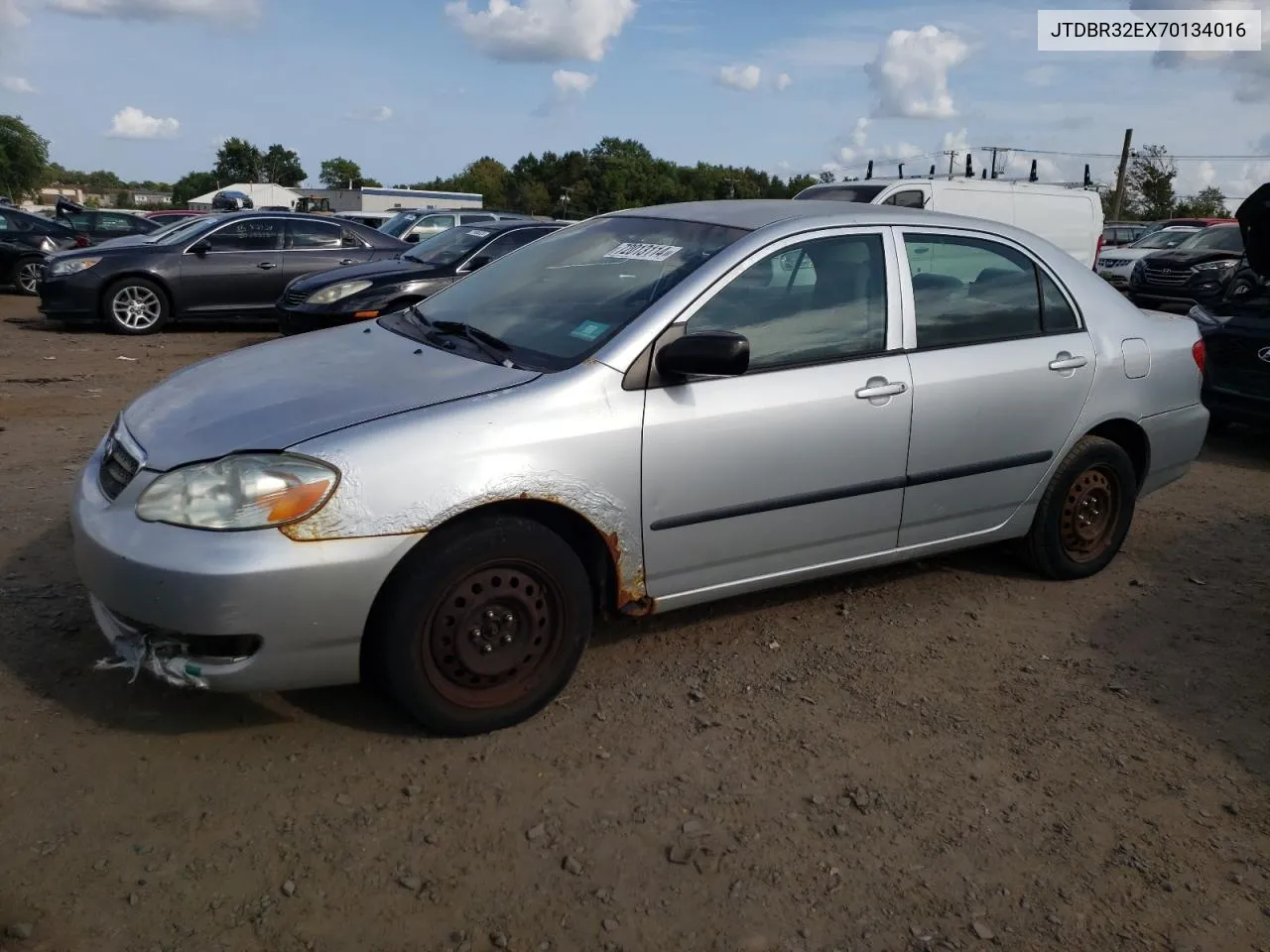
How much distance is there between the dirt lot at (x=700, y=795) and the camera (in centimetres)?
257

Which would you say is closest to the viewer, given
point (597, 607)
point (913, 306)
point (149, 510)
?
point (149, 510)

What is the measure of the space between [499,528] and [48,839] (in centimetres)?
143

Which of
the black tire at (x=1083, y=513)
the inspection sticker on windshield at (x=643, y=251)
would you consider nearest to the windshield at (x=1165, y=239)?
the black tire at (x=1083, y=513)

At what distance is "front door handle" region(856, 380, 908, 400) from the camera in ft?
12.7

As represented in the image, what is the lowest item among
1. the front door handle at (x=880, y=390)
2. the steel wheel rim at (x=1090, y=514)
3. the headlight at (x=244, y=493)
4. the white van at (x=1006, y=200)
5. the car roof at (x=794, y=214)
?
the steel wheel rim at (x=1090, y=514)

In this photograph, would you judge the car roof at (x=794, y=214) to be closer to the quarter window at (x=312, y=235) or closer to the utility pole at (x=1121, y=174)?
the quarter window at (x=312, y=235)

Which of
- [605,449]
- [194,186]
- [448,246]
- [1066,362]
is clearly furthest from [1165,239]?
[194,186]

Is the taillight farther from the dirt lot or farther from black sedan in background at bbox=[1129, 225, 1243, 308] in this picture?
black sedan in background at bbox=[1129, 225, 1243, 308]

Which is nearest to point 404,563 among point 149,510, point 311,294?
point 149,510

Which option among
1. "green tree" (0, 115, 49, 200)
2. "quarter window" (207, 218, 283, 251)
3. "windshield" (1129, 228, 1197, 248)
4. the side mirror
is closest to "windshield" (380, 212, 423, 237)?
"quarter window" (207, 218, 283, 251)

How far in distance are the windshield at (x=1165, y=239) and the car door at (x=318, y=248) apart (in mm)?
14655

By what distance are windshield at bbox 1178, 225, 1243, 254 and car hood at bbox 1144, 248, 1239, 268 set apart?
0.17 m

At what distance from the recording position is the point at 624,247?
13.7 ft

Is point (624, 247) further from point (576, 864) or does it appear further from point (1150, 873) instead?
point (1150, 873)
